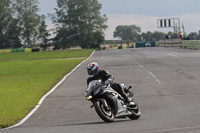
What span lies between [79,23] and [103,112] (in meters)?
110

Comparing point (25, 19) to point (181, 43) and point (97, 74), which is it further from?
point (97, 74)

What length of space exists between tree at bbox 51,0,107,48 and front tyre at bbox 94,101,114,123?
344 feet

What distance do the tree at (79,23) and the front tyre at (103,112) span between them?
104995 mm

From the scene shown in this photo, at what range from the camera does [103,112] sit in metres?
9.98

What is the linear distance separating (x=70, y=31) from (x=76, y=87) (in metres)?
99.8

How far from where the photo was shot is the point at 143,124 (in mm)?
9406

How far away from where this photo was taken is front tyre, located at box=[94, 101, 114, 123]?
9891mm

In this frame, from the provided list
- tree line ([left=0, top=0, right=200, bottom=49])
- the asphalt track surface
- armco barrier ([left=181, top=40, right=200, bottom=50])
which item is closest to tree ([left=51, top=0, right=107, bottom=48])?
tree line ([left=0, top=0, right=200, bottom=49])

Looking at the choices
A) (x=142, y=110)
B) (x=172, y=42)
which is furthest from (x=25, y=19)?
(x=142, y=110)

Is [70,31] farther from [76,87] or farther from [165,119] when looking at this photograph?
[165,119]

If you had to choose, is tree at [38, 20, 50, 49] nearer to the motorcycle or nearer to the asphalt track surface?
the asphalt track surface

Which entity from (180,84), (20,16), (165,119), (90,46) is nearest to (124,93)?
(165,119)

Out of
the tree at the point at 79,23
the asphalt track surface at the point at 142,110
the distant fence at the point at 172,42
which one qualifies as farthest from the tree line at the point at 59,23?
the asphalt track surface at the point at 142,110

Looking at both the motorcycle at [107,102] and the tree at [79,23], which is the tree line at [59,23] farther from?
the motorcycle at [107,102]
